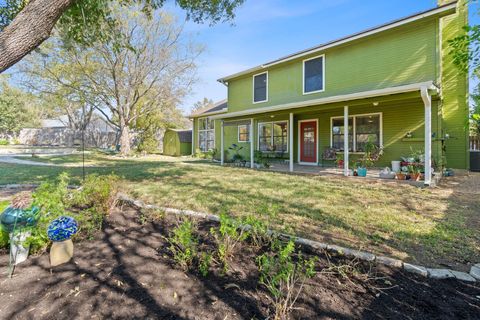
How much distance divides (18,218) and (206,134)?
1563cm

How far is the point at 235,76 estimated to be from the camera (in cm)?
1379

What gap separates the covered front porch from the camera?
7133 mm

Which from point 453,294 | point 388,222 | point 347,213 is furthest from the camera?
point 347,213

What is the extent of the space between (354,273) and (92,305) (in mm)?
2065

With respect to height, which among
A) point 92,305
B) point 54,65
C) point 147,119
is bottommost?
point 92,305

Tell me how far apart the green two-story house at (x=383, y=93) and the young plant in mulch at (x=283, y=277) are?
5.83 m

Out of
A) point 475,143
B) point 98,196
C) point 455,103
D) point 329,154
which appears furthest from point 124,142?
point 475,143

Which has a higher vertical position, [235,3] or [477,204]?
[235,3]

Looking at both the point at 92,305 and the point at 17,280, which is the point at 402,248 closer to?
the point at 92,305

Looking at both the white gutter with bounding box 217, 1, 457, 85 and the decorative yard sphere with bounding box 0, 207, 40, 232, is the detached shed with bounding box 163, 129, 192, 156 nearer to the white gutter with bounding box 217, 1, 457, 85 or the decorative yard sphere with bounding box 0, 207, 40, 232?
the white gutter with bounding box 217, 1, 457, 85

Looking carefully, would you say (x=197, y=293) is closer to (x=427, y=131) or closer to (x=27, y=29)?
(x=27, y=29)

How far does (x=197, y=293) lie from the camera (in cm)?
192

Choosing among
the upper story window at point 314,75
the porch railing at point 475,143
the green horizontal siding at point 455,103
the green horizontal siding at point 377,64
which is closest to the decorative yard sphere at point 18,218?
the green horizontal siding at point 377,64

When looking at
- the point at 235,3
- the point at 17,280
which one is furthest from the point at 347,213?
the point at 235,3
